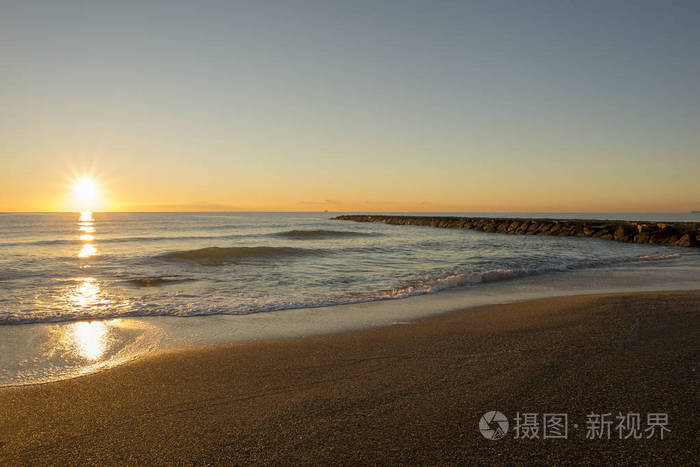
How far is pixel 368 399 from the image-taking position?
326 centimetres

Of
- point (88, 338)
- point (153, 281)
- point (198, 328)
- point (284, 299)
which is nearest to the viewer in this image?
point (88, 338)

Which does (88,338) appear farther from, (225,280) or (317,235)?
(317,235)

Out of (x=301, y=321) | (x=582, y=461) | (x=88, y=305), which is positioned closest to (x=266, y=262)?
(x=88, y=305)

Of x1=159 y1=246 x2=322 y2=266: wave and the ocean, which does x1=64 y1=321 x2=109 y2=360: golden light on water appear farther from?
x1=159 y1=246 x2=322 y2=266: wave

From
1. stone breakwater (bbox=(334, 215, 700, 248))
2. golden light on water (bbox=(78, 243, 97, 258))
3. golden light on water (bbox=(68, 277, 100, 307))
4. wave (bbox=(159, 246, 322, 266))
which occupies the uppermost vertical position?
stone breakwater (bbox=(334, 215, 700, 248))

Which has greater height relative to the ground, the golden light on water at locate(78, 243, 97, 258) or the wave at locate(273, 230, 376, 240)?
the wave at locate(273, 230, 376, 240)

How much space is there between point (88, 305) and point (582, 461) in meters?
8.92

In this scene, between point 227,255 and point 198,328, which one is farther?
point 227,255

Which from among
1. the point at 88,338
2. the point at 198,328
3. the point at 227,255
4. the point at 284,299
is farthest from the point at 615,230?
the point at 88,338

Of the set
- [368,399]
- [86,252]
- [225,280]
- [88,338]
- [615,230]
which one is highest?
[615,230]

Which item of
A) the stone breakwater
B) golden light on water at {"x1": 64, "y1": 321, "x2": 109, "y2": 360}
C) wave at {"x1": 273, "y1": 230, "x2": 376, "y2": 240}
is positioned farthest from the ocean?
wave at {"x1": 273, "y1": 230, "x2": 376, "y2": 240}

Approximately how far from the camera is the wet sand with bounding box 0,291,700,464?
8.32ft

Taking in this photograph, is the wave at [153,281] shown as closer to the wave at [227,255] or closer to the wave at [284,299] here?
the wave at [284,299]

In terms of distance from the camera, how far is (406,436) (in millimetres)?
2662
